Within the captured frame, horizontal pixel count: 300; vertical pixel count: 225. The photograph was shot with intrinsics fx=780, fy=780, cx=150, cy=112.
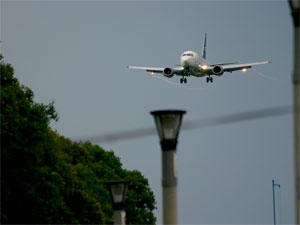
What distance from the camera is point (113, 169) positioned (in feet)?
212

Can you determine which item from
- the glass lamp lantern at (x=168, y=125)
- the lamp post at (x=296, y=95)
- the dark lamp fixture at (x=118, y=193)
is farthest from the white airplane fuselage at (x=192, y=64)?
the lamp post at (x=296, y=95)

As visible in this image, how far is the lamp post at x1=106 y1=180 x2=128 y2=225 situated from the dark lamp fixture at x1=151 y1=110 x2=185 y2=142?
21.4 ft

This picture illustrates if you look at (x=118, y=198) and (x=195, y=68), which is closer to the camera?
(x=118, y=198)

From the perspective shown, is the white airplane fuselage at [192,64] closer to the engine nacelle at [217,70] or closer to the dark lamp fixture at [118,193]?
the engine nacelle at [217,70]

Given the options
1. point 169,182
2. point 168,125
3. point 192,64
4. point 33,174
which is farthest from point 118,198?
point 192,64

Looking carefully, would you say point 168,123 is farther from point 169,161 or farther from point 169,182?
point 169,182

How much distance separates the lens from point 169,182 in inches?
506

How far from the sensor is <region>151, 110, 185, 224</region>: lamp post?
12.8 metres

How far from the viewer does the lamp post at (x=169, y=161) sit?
1283 cm

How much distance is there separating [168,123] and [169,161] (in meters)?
0.63

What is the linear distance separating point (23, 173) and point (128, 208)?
88.5ft

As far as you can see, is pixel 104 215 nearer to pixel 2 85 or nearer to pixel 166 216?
pixel 2 85

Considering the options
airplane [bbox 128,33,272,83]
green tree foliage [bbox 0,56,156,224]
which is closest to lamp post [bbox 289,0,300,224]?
green tree foliage [bbox 0,56,156,224]

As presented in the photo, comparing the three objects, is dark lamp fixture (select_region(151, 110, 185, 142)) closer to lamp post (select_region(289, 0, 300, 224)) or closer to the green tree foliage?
lamp post (select_region(289, 0, 300, 224))
